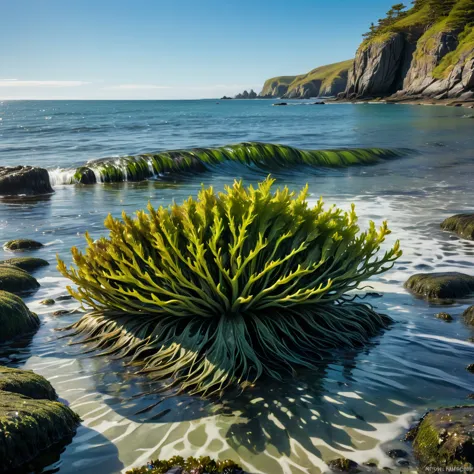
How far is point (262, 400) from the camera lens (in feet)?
14.6

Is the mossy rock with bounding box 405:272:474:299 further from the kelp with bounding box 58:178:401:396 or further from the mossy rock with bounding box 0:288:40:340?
the mossy rock with bounding box 0:288:40:340

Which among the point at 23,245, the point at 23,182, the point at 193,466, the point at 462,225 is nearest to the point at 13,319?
the point at 193,466

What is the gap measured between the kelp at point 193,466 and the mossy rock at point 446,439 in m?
1.14

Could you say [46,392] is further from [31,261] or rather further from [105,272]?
[31,261]

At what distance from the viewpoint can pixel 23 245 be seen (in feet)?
35.1

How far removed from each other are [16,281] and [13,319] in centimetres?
186

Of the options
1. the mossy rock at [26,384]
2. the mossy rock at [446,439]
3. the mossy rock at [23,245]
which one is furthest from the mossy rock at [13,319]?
the mossy rock at [23,245]

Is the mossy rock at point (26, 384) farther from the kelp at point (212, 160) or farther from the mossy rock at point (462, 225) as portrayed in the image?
the kelp at point (212, 160)

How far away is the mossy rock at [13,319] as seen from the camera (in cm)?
603

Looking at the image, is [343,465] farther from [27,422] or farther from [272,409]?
[27,422]

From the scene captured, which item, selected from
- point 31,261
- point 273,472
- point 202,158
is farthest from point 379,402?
point 202,158

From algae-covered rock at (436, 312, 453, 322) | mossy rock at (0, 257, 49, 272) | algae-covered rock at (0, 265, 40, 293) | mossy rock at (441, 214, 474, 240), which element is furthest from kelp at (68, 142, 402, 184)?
algae-covered rock at (436, 312, 453, 322)

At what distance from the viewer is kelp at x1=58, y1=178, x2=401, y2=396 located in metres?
4.93

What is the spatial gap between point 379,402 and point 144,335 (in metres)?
2.17
